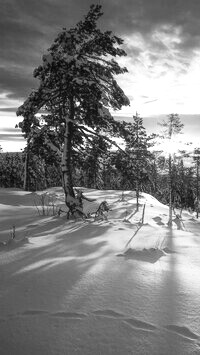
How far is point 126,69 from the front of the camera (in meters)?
11.6

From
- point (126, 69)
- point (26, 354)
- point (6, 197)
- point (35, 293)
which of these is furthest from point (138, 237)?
point (6, 197)

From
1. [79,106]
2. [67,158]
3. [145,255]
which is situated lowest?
[145,255]

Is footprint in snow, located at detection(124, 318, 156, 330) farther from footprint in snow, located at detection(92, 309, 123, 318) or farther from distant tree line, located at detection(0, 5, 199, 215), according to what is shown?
distant tree line, located at detection(0, 5, 199, 215)

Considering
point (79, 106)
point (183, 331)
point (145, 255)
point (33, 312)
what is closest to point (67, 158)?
point (79, 106)

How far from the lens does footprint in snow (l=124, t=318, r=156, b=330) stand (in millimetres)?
2592

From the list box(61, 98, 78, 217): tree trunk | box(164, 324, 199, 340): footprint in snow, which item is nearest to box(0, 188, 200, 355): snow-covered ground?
box(164, 324, 199, 340): footprint in snow

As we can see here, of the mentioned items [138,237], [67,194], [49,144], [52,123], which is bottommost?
[138,237]

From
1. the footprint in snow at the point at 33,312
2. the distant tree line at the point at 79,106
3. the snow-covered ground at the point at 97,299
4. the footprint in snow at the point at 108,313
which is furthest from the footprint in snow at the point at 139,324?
the distant tree line at the point at 79,106

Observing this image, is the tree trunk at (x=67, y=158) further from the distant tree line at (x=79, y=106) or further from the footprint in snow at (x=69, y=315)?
the footprint in snow at (x=69, y=315)

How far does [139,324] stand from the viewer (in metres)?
2.64

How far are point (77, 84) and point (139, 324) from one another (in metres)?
9.48

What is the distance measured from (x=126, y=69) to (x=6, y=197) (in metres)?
10.5

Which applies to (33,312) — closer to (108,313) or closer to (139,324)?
(108,313)

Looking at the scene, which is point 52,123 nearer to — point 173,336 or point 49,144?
point 49,144
